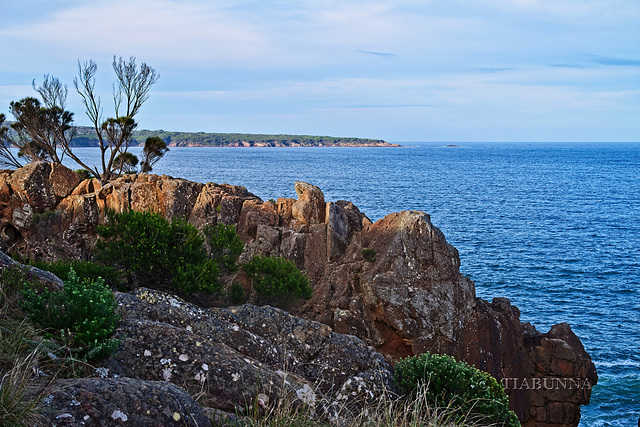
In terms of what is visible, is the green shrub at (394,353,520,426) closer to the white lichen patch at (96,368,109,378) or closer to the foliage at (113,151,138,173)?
the white lichen patch at (96,368,109,378)

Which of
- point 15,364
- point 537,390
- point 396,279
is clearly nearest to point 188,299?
point 396,279

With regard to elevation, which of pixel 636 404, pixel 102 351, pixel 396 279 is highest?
pixel 102 351

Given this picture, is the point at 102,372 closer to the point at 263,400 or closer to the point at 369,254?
the point at 263,400

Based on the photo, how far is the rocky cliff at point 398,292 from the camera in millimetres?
23766

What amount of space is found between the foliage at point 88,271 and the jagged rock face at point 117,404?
9.68m

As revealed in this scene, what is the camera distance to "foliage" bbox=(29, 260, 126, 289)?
16.0 metres

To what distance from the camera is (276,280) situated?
2142cm

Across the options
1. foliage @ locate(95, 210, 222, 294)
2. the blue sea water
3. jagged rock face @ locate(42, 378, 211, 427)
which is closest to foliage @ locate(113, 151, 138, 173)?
foliage @ locate(95, 210, 222, 294)

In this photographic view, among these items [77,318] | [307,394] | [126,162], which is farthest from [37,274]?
[126,162]

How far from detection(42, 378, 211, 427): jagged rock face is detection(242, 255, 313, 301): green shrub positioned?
1386 cm

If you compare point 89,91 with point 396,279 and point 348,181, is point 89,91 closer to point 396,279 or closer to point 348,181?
point 396,279

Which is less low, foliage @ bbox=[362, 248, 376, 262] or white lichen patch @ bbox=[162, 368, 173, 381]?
white lichen patch @ bbox=[162, 368, 173, 381]

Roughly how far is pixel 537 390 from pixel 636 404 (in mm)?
6682

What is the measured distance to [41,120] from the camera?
152 ft
